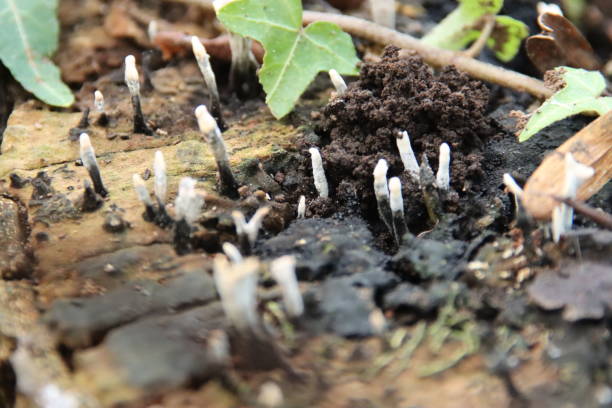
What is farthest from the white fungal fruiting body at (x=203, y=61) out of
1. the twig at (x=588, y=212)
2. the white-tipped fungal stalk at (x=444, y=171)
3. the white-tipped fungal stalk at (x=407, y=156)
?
the twig at (x=588, y=212)

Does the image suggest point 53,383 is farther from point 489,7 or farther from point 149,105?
point 489,7

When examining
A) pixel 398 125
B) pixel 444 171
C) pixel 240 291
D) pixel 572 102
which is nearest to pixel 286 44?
pixel 398 125

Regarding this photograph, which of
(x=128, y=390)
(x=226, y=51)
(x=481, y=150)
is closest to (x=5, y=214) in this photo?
(x=128, y=390)

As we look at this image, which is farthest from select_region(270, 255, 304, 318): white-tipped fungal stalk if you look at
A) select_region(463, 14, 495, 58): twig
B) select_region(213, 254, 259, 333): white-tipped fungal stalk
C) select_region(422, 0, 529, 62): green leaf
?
select_region(422, 0, 529, 62): green leaf

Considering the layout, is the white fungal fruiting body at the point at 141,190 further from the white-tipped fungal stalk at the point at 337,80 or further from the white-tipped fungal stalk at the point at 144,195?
the white-tipped fungal stalk at the point at 337,80

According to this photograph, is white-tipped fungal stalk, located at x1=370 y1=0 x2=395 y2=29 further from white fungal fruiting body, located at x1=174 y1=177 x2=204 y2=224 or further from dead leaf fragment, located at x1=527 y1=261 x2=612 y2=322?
dead leaf fragment, located at x1=527 y1=261 x2=612 y2=322

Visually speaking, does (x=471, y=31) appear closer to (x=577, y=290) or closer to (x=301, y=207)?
(x=301, y=207)
